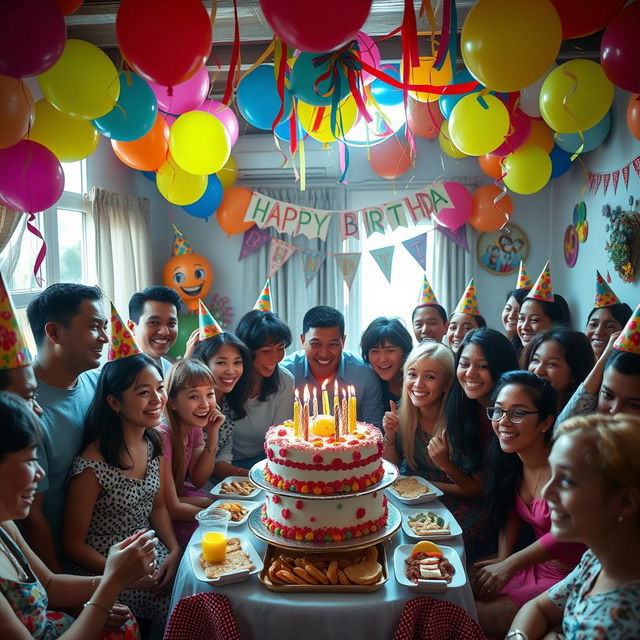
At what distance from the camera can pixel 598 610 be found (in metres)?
1.42

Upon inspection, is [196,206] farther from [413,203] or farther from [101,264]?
[413,203]

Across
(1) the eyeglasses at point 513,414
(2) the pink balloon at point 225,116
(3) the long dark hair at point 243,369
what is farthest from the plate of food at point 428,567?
(2) the pink balloon at point 225,116

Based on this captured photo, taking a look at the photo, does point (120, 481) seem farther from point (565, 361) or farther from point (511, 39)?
point (511, 39)

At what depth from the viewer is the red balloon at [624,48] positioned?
2.64 metres

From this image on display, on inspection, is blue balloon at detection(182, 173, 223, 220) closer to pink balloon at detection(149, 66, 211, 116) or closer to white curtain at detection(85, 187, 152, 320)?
white curtain at detection(85, 187, 152, 320)

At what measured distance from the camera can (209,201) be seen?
5590mm

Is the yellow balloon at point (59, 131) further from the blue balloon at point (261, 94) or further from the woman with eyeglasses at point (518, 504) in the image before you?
the woman with eyeglasses at point (518, 504)

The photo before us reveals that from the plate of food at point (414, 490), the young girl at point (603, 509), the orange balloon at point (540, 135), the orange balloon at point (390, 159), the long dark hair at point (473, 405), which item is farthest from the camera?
the orange balloon at point (390, 159)

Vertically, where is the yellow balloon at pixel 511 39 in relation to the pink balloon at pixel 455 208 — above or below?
above

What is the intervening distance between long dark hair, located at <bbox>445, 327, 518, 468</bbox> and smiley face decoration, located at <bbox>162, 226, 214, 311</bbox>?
12.3 ft

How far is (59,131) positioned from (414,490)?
2.58m

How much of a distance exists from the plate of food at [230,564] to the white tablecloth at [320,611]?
0.03m

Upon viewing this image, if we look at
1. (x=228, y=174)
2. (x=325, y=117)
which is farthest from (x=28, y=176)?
(x=228, y=174)

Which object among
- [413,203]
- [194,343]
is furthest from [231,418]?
[413,203]
